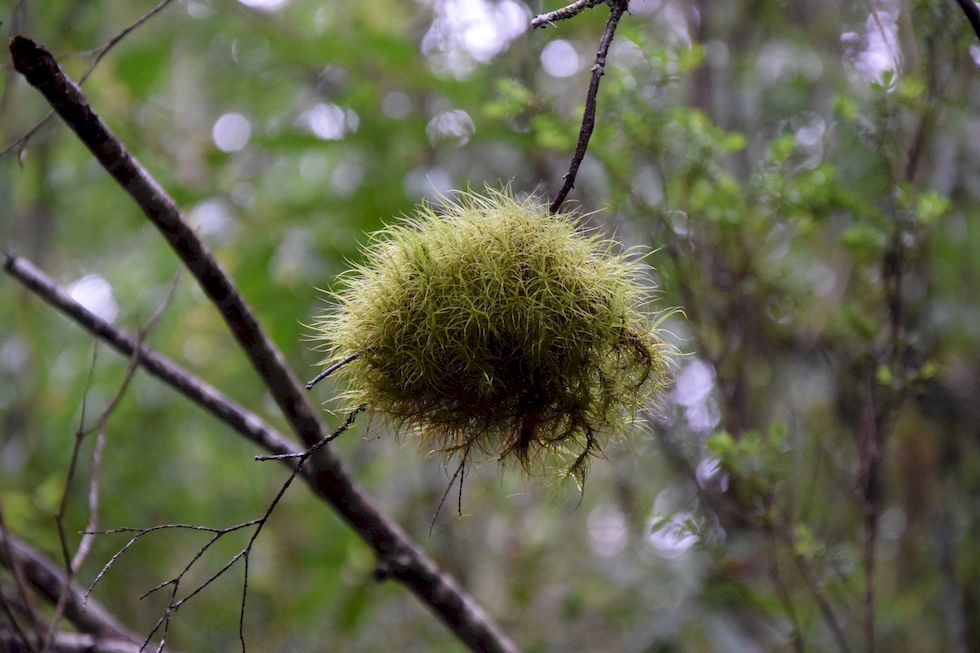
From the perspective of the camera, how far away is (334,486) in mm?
2363

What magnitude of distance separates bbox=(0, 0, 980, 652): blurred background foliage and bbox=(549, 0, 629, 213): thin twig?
32.9 inches

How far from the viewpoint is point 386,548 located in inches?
95.1

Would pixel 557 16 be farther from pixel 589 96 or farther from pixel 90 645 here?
pixel 90 645

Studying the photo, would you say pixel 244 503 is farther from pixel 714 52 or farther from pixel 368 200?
pixel 714 52

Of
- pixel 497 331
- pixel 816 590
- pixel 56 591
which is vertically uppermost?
pixel 497 331

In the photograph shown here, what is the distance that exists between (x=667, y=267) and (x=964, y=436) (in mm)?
2005

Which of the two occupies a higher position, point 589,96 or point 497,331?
point 589,96

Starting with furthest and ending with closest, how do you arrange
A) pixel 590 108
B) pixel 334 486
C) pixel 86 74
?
pixel 334 486 < pixel 86 74 < pixel 590 108

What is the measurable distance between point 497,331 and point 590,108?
39 centimetres

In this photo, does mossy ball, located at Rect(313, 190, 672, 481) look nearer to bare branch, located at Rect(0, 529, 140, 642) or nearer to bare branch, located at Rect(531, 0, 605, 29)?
bare branch, located at Rect(531, 0, 605, 29)

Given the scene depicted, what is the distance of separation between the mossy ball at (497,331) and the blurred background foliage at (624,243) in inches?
17.8

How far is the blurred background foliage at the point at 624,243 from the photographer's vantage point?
113 inches

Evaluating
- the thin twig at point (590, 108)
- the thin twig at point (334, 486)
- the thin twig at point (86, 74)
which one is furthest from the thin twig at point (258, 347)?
the thin twig at point (590, 108)

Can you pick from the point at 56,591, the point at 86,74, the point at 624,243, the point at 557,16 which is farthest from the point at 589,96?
the point at 624,243
